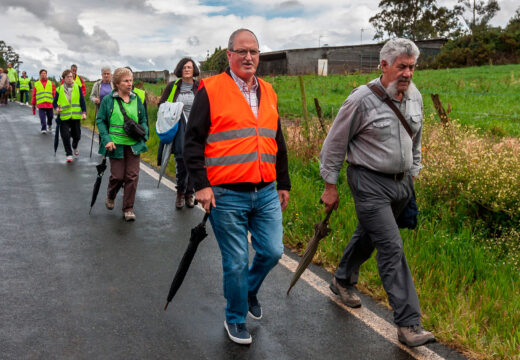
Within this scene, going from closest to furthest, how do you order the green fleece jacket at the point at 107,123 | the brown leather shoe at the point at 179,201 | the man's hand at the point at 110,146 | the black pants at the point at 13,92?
the man's hand at the point at 110,146 < the green fleece jacket at the point at 107,123 < the brown leather shoe at the point at 179,201 < the black pants at the point at 13,92

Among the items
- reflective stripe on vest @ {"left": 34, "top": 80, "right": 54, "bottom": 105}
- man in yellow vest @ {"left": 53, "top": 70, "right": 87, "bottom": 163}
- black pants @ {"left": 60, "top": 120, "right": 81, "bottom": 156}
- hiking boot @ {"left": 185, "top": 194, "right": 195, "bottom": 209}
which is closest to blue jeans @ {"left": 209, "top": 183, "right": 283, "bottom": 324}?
hiking boot @ {"left": 185, "top": 194, "right": 195, "bottom": 209}

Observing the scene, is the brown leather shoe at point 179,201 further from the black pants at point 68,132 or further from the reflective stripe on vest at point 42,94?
the reflective stripe on vest at point 42,94

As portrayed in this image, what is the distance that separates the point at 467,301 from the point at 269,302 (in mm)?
1561

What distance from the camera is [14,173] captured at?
1010 cm

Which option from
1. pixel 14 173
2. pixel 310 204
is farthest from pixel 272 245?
pixel 14 173

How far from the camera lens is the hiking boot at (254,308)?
413 centimetres

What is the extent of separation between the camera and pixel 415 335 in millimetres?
3639

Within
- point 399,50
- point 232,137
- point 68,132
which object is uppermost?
point 399,50

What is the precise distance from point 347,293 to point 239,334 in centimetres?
110

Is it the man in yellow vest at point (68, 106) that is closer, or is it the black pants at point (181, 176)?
the black pants at point (181, 176)

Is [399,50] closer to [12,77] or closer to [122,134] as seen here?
[122,134]

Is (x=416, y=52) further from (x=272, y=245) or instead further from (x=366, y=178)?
(x=272, y=245)

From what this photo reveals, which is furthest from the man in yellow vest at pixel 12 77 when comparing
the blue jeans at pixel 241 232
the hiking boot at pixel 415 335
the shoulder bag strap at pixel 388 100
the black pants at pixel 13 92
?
the hiking boot at pixel 415 335

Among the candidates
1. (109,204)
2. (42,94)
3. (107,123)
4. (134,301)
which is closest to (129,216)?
(109,204)
